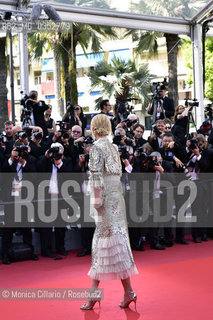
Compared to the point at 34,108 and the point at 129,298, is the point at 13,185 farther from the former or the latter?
the point at 129,298

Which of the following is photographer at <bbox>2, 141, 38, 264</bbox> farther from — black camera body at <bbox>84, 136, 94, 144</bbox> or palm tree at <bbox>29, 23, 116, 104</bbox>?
palm tree at <bbox>29, 23, 116, 104</bbox>

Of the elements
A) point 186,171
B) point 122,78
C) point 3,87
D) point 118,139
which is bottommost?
point 186,171

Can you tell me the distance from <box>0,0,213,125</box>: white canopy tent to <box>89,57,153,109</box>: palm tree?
40.6 feet

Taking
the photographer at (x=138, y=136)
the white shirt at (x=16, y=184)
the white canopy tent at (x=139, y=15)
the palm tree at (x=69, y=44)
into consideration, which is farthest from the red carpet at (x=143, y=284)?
the palm tree at (x=69, y=44)

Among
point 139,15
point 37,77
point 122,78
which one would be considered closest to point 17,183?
point 139,15

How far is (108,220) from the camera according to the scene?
4.82m

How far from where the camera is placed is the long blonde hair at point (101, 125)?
4761 mm

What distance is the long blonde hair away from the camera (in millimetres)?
4761

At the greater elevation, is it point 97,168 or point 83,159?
point 83,159

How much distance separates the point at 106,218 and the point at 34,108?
4.38 meters

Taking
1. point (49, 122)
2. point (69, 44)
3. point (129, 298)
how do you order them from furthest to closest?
point (69, 44) → point (49, 122) → point (129, 298)

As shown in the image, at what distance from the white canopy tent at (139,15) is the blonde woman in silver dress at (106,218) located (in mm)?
5165

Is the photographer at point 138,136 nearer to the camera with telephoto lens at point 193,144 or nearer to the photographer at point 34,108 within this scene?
the camera with telephoto lens at point 193,144


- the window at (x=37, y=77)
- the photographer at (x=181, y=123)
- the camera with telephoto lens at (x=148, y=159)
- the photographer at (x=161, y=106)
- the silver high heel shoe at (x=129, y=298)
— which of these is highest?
the window at (x=37, y=77)
